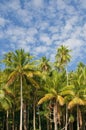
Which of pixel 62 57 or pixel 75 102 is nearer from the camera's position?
pixel 75 102

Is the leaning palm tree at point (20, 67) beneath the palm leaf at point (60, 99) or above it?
above

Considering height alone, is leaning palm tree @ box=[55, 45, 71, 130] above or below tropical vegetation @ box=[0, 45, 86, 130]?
above

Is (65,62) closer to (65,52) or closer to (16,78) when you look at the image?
(65,52)

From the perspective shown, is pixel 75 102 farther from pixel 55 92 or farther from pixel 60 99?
pixel 55 92

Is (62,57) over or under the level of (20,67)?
over

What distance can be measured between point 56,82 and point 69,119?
1052 centimetres

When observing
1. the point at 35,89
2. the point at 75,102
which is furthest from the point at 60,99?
the point at 35,89

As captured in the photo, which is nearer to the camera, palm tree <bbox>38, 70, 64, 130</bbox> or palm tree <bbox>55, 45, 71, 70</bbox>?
palm tree <bbox>38, 70, 64, 130</bbox>

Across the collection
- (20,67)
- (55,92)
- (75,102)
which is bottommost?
(75,102)

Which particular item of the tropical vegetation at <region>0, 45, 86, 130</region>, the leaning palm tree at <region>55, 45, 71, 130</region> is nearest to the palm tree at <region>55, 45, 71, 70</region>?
the leaning palm tree at <region>55, 45, 71, 130</region>

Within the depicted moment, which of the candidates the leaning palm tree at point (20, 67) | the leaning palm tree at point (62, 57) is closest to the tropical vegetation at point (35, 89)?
the leaning palm tree at point (20, 67)

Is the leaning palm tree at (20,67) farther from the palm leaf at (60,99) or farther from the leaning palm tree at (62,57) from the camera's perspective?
the leaning palm tree at (62,57)

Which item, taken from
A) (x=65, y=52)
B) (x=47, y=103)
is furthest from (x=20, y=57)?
(x=65, y=52)

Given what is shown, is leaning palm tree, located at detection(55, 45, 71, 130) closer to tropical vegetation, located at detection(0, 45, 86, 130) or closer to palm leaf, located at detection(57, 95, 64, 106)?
tropical vegetation, located at detection(0, 45, 86, 130)
